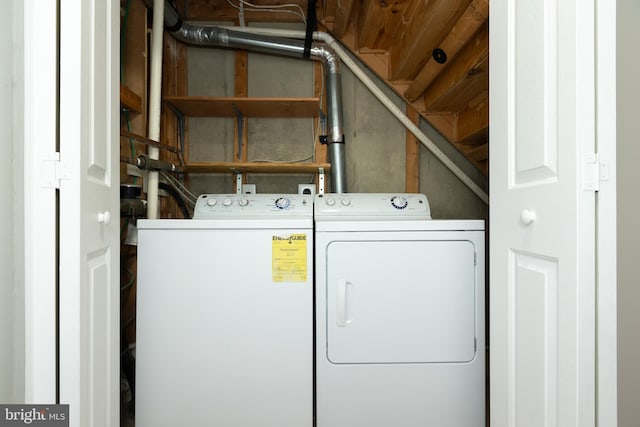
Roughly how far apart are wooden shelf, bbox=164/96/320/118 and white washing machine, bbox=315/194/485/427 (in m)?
0.99

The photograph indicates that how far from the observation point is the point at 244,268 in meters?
1.33

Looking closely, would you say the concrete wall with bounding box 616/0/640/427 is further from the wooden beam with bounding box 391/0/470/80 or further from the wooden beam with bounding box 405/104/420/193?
the wooden beam with bounding box 405/104/420/193

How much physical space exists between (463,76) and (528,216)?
1062mm

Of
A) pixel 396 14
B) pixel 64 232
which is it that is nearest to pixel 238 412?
pixel 64 232

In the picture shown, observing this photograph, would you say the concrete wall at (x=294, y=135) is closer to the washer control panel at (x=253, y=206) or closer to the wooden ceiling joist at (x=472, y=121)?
the wooden ceiling joist at (x=472, y=121)

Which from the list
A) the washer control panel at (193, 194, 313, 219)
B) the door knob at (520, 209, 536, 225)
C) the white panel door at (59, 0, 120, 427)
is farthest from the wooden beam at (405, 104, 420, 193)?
the white panel door at (59, 0, 120, 427)

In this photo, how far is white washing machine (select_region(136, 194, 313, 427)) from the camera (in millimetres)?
1312

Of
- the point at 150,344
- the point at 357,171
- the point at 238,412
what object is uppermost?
the point at 357,171

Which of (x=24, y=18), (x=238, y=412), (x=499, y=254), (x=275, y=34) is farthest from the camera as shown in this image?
(x=275, y=34)

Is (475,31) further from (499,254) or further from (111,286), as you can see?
(111,286)

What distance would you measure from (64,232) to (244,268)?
62 centimetres

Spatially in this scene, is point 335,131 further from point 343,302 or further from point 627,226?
point 627,226

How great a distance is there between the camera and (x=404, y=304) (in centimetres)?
132

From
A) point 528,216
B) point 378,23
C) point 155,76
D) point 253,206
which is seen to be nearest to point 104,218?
point 253,206
